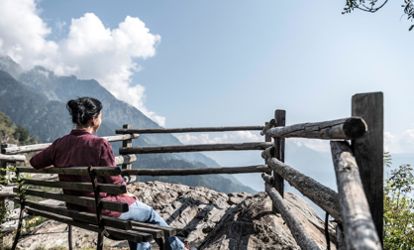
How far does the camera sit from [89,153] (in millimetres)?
3467

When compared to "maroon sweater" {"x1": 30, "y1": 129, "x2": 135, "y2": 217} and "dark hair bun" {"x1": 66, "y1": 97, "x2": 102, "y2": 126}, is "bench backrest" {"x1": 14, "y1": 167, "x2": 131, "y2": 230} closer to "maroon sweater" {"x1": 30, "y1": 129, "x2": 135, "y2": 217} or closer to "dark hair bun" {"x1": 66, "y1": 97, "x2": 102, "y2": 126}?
"maroon sweater" {"x1": 30, "y1": 129, "x2": 135, "y2": 217}

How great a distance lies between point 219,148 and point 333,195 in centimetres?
595

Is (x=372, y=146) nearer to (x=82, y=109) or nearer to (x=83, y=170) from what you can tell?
(x=83, y=170)

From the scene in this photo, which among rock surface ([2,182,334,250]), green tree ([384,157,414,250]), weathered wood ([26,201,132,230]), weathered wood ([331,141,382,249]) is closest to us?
weathered wood ([331,141,382,249])

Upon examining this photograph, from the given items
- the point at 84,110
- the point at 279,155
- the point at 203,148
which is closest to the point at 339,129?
the point at 84,110

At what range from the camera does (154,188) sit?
825 centimetres

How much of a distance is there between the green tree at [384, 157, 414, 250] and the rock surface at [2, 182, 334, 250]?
→ 78cm

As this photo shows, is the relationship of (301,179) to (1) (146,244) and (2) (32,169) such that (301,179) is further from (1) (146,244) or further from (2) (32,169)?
(2) (32,169)

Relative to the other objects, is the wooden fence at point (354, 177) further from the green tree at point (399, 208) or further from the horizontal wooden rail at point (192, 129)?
the horizontal wooden rail at point (192, 129)

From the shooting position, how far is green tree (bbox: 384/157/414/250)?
13.4 ft

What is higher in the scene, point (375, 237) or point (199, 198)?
point (375, 237)

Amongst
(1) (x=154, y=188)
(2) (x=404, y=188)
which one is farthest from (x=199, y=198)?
(2) (x=404, y=188)

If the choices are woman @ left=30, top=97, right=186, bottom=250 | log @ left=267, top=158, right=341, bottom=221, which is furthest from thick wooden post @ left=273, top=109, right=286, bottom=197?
woman @ left=30, top=97, right=186, bottom=250

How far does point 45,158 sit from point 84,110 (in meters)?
0.62
